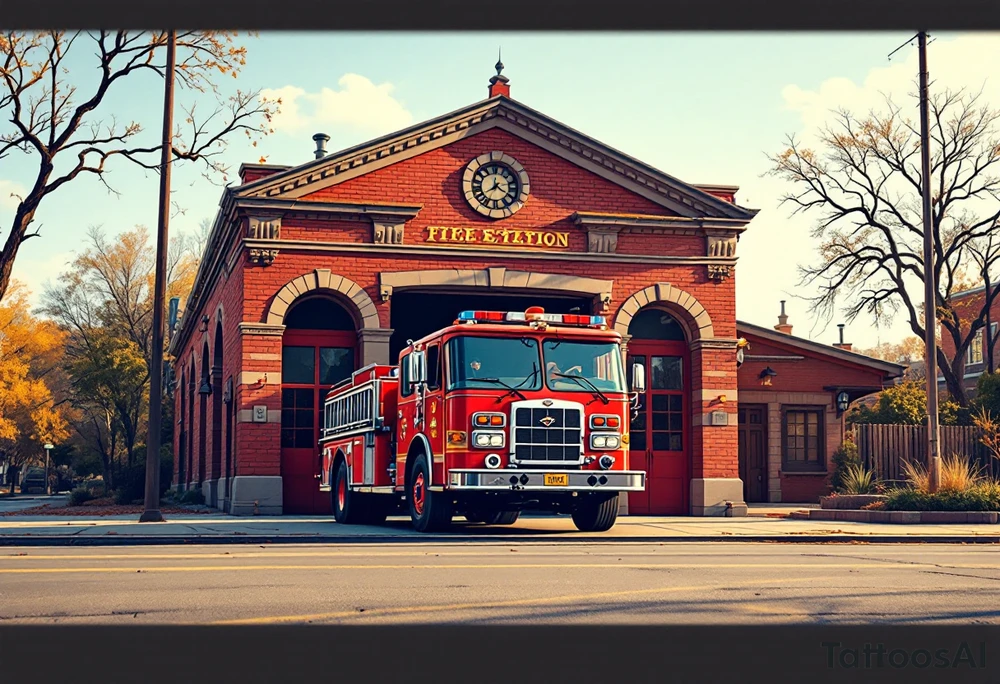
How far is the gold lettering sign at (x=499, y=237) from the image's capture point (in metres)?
25.9

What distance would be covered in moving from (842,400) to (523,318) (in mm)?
19141

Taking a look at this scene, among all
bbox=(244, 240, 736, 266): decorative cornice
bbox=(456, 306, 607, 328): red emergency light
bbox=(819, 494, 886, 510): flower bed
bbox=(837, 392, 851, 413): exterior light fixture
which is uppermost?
bbox=(244, 240, 736, 266): decorative cornice

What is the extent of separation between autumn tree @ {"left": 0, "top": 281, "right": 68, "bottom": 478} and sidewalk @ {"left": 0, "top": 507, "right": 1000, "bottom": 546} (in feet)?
134

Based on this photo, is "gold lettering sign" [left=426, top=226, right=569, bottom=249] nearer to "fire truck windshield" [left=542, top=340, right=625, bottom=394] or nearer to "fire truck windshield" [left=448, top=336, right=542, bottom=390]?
"fire truck windshield" [left=542, top=340, right=625, bottom=394]

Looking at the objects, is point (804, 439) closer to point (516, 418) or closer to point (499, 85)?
point (499, 85)

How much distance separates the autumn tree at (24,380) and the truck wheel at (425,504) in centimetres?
Result: 4689

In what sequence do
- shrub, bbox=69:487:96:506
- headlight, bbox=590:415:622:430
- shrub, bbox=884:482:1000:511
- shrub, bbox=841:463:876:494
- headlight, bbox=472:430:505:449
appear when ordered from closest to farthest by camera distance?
headlight, bbox=472:430:505:449 < headlight, bbox=590:415:622:430 < shrub, bbox=884:482:1000:511 < shrub, bbox=841:463:876:494 < shrub, bbox=69:487:96:506

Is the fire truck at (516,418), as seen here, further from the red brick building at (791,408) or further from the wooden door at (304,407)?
the red brick building at (791,408)

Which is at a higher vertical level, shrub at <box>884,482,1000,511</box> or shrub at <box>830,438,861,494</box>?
shrub at <box>830,438,861,494</box>

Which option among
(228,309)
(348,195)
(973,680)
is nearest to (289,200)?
(348,195)

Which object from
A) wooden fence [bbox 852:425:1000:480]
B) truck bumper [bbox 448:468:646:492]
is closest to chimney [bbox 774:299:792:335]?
wooden fence [bbox 852:425:1000:480]

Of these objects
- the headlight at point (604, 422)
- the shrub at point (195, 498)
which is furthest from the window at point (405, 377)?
the shrub at point (195, 498)

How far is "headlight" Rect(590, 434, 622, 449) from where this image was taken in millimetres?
17547

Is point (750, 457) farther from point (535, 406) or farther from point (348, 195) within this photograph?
point (535, 406)
